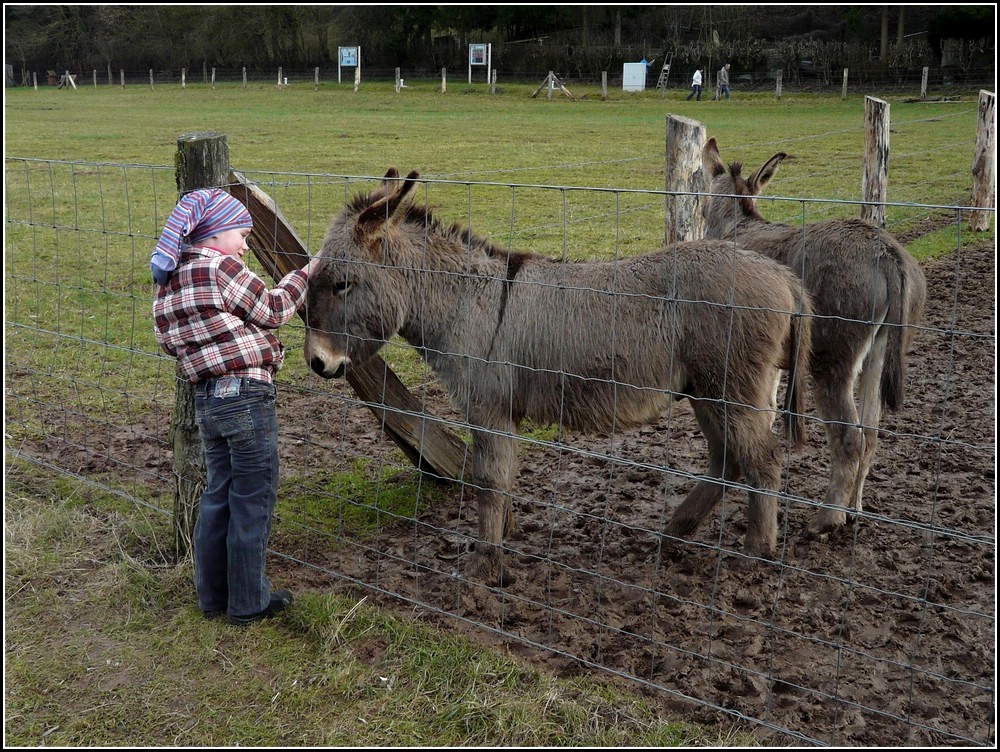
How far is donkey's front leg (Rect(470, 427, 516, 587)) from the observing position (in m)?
4.36

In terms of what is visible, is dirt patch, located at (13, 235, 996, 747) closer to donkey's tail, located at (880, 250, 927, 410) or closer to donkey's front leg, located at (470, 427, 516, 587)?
donkey's front leg, located at (470, 427, 516, 587)

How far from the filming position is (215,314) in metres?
3.64

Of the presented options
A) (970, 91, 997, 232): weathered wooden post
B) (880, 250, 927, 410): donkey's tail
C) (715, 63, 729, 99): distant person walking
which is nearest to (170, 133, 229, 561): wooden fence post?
(880, 250, 927, 410): donkey's tail

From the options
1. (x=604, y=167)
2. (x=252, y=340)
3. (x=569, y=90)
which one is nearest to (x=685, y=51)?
(x=569, y=90)

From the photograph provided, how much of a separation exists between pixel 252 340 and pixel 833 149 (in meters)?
19.0

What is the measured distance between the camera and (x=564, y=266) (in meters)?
4.43

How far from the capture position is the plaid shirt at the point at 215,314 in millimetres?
3609

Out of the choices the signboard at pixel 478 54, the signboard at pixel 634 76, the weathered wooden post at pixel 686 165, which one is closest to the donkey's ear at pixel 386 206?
the weathered wooden post at pixel 686 165

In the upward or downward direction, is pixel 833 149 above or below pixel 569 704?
above

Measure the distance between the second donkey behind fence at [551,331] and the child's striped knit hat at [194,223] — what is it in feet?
2.33

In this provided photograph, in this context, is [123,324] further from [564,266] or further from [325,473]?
[564,266]

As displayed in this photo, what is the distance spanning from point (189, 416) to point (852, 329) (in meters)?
3.60

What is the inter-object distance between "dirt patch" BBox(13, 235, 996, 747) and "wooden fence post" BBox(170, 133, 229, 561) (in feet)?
1.75

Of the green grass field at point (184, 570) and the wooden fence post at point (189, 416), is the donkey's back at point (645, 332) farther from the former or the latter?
the wooden fence post at point (189, 416)
